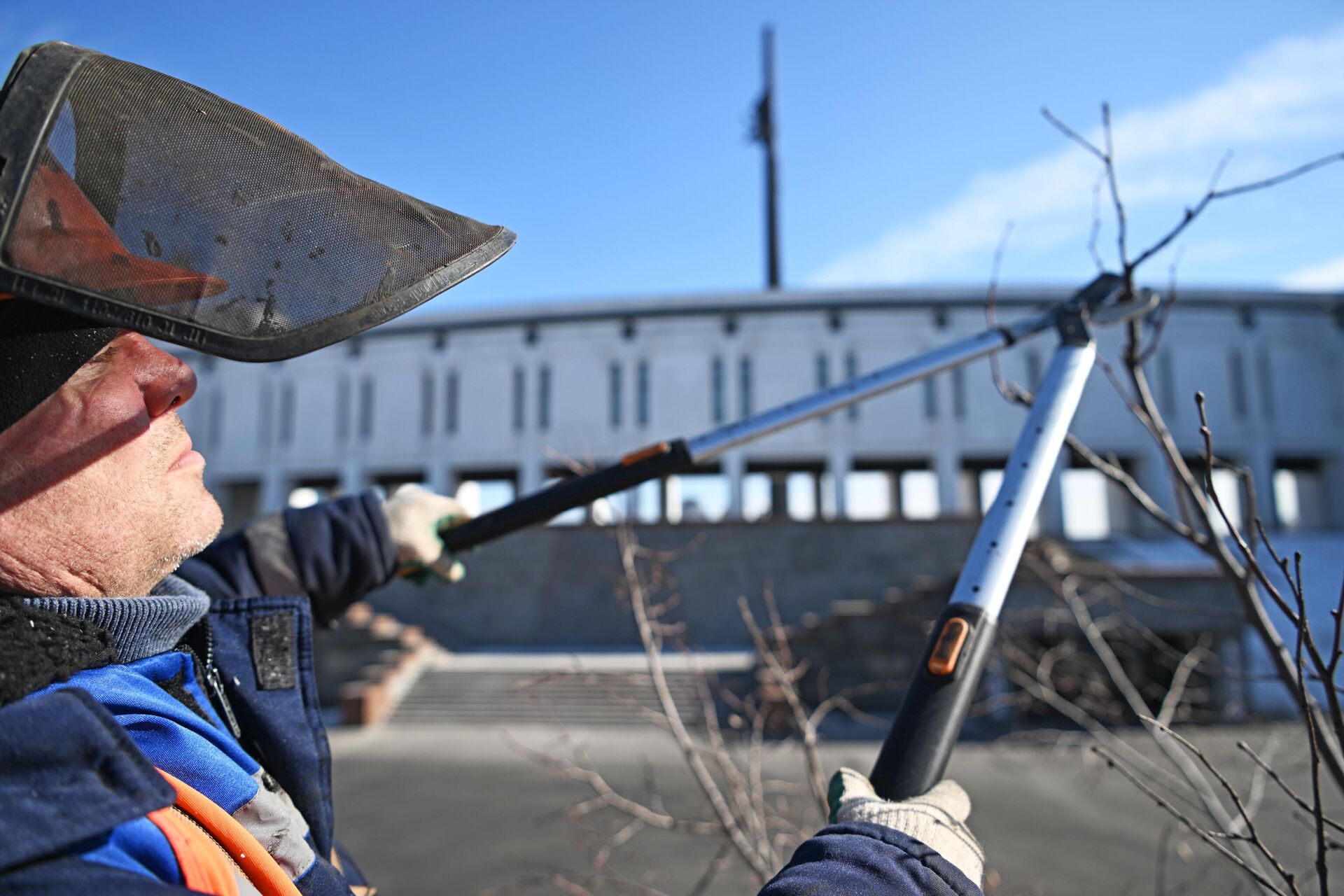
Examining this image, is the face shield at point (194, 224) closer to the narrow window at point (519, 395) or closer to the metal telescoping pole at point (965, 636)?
the metal telescoping pole at point (965, 636)

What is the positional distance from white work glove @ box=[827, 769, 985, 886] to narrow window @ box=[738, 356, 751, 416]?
23456 mm

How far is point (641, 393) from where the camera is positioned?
2523 cm

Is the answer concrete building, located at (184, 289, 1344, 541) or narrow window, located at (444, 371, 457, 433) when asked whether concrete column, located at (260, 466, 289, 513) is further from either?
narrow window, located at (444, 371, 457, 433)

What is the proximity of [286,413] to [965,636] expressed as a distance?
28048 mm

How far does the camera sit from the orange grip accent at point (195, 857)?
2.90 ft

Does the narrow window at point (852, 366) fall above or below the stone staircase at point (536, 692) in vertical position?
above

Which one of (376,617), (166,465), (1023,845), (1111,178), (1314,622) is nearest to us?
(166,465)

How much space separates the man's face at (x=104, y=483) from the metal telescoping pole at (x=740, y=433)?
103 centimetres

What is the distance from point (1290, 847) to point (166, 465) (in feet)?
30.7

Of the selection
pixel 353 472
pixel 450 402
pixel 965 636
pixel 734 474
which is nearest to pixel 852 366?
pixel 734 474

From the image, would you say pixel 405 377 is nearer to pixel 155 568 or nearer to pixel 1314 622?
pixel 1314 622

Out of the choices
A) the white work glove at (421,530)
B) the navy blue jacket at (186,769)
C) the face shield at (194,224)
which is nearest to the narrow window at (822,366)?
the white work glove at (421,530)

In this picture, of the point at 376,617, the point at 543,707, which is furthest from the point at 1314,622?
the point at 376,617

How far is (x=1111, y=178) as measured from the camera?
223 cm
